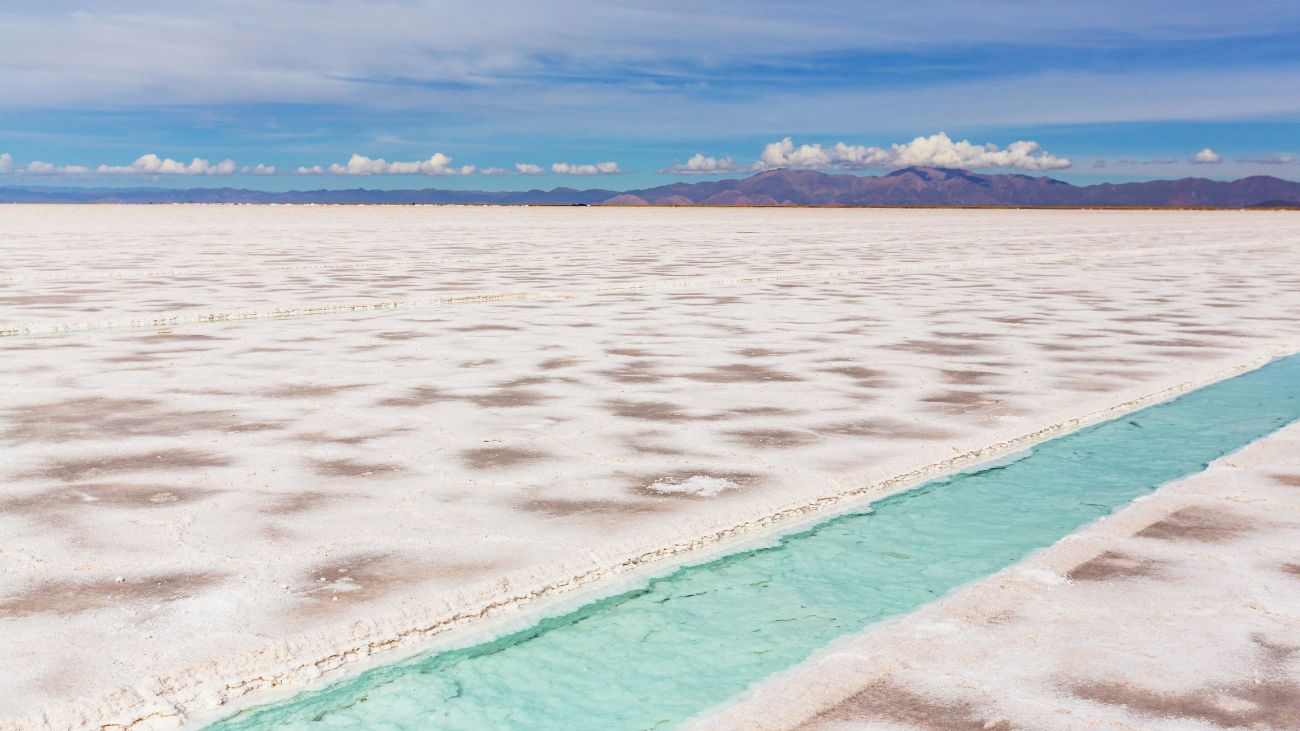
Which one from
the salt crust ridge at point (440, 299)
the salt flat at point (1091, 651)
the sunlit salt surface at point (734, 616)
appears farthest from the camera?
the salt crust ridge at point (440, 299)

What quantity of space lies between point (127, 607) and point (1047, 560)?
224 centimetres

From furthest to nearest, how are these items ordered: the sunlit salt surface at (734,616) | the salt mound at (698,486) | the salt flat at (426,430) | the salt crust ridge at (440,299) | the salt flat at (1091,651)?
the salt crust ridge at (440,299)
the salt mound at (698,486)
the salt flat at (426,430)
the sunlit salt surface at (734,616)
the salt flat at (1091,651)

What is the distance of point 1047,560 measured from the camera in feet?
10.5

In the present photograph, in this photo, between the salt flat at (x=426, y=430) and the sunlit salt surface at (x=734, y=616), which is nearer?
the sunlit salt surface at (x=734, y=616)

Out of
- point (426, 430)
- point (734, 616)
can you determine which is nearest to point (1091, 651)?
point (734, 616)

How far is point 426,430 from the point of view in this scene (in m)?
4.78

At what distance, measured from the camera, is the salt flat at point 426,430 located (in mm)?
2766

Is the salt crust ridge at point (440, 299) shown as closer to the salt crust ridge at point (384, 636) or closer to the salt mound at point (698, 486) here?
the salt mound at point (698, 486)

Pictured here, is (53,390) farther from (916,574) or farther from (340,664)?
(916,574)

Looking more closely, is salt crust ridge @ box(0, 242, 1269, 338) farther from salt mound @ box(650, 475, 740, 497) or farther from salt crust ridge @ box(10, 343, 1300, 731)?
salt crust ridge @ box(10, 343, 1300, 731)

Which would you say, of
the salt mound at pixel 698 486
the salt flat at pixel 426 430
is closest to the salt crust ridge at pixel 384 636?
the salt flat at pixel 426 430

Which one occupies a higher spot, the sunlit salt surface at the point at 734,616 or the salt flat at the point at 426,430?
the salt flat at the point at 426,430

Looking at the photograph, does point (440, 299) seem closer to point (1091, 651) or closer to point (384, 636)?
point (384, 636)

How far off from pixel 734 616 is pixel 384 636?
81cm
